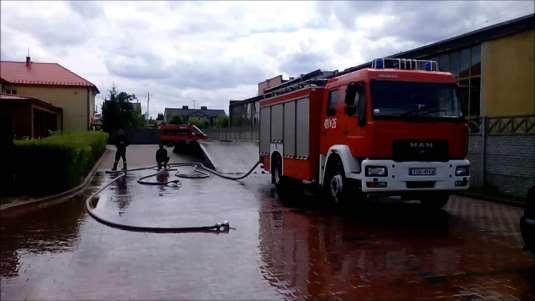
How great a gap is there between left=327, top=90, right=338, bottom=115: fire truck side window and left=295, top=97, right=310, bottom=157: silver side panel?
0.96 meters

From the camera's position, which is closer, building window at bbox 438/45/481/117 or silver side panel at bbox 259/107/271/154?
silver side panel at bbox 259/107/271/154

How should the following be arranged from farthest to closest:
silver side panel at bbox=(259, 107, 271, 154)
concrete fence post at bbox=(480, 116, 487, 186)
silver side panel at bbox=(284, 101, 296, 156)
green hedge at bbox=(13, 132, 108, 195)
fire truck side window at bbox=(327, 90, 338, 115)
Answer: silver side panel at bbox=(259, 107, 271, 154), concrete fence post at bbox=(480, 116, 487, 186), silver side panel at bbox=(284, 101, 296, 156), green hedge at bbox=(13, 132, 108, 195), fire truck side window at bbox=(327, 90, 338, 115)

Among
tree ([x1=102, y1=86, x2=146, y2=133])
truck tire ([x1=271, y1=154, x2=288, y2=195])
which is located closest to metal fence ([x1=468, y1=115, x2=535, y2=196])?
truck tire ([x1=271, y1=154, x2=288, y2=195])

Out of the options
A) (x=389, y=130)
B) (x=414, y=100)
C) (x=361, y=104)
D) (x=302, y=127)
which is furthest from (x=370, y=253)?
(x=302, y=127)

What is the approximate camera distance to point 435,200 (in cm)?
1211

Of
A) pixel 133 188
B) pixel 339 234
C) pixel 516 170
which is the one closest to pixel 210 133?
pixel 133 188

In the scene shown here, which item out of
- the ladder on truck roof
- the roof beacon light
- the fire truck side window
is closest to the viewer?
the roof beacon light

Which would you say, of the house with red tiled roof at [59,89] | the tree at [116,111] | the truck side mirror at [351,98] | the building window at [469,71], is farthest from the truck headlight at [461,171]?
the tree at [116,111]

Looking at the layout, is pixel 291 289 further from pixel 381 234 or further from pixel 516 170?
pixel 516 170

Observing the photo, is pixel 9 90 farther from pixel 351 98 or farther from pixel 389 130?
pixel 389 130

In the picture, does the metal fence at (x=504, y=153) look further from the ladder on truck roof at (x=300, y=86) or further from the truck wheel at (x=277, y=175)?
the truck wheel at (x=277, y=175)

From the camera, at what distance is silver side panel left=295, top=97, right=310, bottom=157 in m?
13.5

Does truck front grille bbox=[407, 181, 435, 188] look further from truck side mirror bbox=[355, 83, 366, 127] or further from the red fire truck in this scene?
truck side mirror bbox=[355, 83, 366, 127]

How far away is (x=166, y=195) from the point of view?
14469 mm
